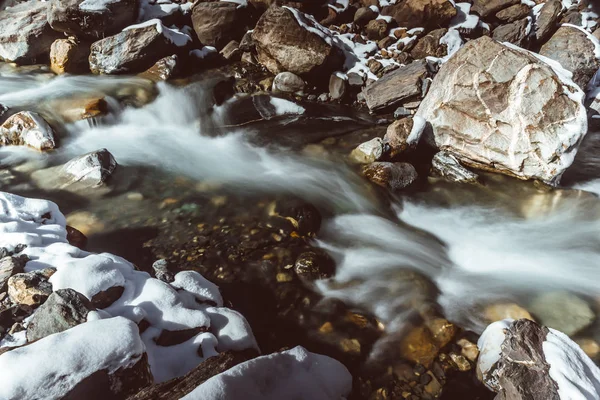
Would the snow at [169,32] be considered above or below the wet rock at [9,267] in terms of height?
above

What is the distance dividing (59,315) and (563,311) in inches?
179

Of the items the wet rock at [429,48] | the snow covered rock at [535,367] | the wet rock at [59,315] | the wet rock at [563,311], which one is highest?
the wet rock at [429,48]

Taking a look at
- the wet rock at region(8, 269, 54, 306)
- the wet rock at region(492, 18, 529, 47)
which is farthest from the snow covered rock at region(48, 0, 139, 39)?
the wet rock at region(492, 18, 529, 47)

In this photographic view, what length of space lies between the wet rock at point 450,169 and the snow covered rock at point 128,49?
6769 mm

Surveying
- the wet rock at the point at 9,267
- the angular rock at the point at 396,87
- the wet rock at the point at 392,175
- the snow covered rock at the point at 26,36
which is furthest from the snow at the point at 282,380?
the snow covered rock at the point at 26,36

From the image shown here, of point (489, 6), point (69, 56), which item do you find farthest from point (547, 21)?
point (69, 56)

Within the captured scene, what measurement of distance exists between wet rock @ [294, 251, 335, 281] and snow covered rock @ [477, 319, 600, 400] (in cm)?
172

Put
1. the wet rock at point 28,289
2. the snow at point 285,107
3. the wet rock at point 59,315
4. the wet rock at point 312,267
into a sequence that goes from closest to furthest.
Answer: the wet rock at point 59,315 → the wet rock at point 28,289 → the wet rock at point 312,267 → the snow at point 285,107

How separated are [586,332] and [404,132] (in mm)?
3711

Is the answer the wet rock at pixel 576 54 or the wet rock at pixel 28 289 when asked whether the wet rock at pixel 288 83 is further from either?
the wet rock at pixel 28 289

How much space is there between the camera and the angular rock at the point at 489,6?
9.51 m

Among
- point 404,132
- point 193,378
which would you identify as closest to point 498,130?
point 404,132

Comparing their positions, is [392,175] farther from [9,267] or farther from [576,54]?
[576,54]

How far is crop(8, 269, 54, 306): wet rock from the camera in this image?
2902 millimetres
